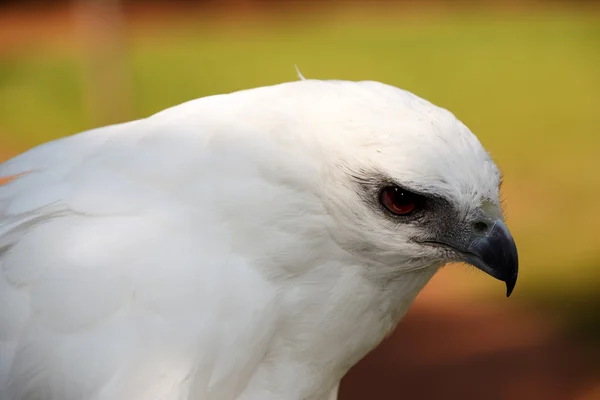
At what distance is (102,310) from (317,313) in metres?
0.60

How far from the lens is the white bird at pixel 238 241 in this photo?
220 cm

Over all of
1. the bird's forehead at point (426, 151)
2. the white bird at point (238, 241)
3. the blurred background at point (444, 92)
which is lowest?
the blurred background at point (444, 92)

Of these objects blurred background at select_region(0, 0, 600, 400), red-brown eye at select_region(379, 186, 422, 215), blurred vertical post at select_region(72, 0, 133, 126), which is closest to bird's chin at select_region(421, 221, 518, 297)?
red-brown eye at select_region(379, 186, 422, 215)

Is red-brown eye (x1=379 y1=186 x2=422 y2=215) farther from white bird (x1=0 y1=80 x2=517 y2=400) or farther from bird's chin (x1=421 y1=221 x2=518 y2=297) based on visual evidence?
bird's chin (x1=421 y1=221 x2=518 y2=297)

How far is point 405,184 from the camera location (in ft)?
7.20

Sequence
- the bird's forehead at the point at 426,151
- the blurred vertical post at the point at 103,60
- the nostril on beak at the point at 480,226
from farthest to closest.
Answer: the blurred vertical post at the point at 103,60
the nostril on beak at the point at 480,226
the bird's forehead at the point at 426,151

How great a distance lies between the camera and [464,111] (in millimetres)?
11047

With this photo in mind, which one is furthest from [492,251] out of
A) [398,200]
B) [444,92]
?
[444,92]

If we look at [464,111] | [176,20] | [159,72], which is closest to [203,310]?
[464,111]

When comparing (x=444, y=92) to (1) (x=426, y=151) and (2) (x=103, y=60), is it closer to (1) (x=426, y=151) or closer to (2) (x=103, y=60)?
(2) (x=103, y=60)

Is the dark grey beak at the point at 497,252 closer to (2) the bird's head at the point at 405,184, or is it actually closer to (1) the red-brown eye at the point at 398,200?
(2) the bird's head at the point at 405,184

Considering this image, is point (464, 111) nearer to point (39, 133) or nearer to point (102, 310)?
point (39, 133)

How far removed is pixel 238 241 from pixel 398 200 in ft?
1.52

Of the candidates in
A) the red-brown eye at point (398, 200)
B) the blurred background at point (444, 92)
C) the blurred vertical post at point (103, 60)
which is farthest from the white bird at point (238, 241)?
the blurred vertical post at point (103, 60)
